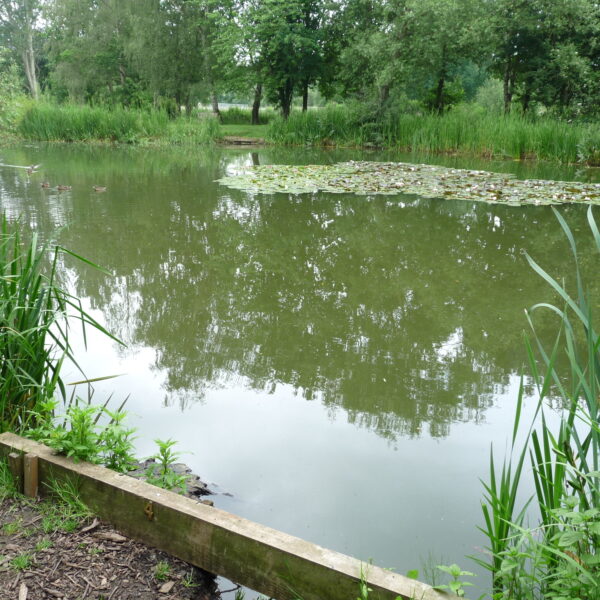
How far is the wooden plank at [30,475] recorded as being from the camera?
1949 mm

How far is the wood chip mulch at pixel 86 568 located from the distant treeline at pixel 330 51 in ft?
34.7

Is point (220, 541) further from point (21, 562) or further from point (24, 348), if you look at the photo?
point (24, 348)

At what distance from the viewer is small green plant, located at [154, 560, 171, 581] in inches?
66.7

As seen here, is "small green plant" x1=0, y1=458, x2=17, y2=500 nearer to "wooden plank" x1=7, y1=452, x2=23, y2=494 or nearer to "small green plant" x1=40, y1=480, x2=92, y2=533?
"wooden plank" x1=7, y1=452, x2=23, y2=494

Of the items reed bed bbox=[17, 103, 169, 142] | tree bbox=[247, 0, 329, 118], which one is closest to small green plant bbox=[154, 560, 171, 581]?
reed bed bbox=[17, 103, 169, 142]

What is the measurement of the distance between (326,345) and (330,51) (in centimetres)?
2075

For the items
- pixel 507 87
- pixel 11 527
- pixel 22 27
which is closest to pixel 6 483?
pixel 11 527

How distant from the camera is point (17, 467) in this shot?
78.1 inches

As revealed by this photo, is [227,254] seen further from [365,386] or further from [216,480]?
[216,480]

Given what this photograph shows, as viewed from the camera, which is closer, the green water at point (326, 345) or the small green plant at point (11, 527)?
the small green plant at point (11, 527)

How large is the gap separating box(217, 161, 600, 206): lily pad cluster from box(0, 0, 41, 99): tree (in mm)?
28967

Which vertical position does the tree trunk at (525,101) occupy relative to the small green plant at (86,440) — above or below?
above

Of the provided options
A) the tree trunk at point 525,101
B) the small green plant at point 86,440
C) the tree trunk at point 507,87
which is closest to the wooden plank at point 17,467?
the small green plant at point 86,440

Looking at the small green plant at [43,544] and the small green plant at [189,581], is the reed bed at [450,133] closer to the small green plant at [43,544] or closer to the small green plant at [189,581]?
the small green plant at [189,581]
